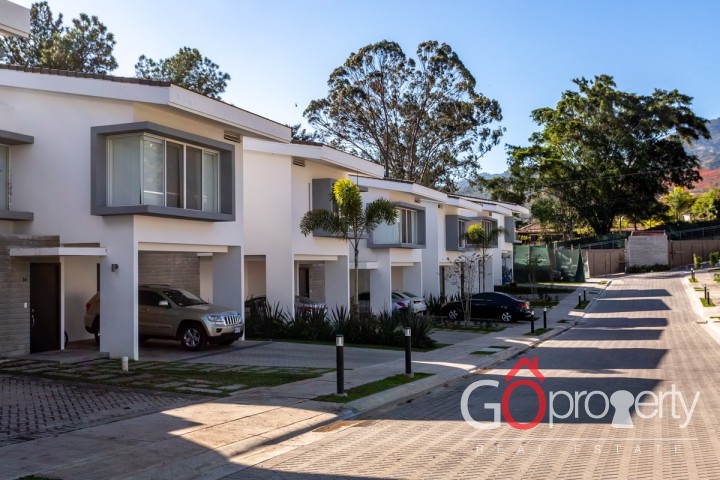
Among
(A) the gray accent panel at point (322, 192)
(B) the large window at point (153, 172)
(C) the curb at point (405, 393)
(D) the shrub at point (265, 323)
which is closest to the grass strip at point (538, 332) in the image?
(C) the curb at point (405, 393)

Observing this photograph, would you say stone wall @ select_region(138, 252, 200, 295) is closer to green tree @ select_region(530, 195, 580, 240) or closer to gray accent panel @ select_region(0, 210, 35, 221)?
gray accent panel @ select_region(0, 210, 35, 221)

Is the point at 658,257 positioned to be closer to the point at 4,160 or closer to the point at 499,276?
the point at 499,276

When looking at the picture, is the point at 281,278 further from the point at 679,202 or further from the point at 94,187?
the point at 679,202

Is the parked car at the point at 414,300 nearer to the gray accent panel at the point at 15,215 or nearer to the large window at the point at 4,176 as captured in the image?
the gray accent panel at the point at 15,215

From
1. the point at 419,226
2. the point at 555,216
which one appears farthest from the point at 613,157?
the point at 419,226

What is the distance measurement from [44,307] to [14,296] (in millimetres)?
1327

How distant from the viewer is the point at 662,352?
63.5ft

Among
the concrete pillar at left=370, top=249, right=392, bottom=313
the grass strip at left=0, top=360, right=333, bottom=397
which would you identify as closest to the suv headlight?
the grass strip at left=0, top=360, right=333, bottom=397

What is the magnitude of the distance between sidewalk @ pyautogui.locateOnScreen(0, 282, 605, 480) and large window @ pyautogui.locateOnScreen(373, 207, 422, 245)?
1622 cm

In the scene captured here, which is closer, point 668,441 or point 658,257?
point 668,441

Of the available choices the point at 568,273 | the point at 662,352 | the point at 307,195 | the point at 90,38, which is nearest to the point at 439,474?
the point at 662,352

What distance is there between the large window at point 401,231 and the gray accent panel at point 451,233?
6295mm

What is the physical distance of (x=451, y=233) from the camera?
40.3 metres

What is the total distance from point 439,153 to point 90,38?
87.1 ft
